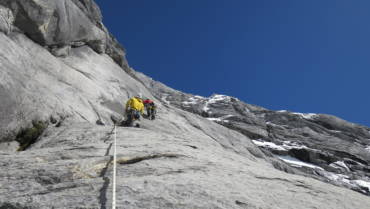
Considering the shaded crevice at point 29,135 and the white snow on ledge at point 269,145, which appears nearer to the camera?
the shaded crevice at point 29,135

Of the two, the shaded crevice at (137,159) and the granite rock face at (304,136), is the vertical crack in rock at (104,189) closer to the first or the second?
the shaded crevice at (137,159)

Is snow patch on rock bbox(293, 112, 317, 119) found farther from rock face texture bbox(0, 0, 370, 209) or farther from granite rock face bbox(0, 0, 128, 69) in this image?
granite rock face bbox(0, 0, 128, 69)

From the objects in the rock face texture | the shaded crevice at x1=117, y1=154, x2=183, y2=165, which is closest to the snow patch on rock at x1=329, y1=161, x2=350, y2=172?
the rock face texture

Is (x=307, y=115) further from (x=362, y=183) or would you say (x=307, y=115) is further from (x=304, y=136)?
(x=362, y=183)

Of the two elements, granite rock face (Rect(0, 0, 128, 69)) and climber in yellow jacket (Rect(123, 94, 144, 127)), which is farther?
granite rock face (Rect(0, 0, 128, 69))

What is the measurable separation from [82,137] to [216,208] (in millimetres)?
7692

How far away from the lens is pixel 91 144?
1009 cm

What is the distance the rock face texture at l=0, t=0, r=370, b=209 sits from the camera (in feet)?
19.5

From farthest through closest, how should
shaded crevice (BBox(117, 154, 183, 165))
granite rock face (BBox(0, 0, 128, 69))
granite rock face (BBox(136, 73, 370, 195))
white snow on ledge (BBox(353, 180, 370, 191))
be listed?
granite rock face (BBox(136, 73, 370, 195)) < white snow on ledge (BBox(353, 180, 370, 191)) < granite rock face (BBox(0, 0, 128, 69)) < shaded crevice (BBox(117, 154, 183, 165))

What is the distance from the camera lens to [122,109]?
2342cm

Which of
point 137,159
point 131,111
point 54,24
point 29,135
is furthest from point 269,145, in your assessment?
point 137,159

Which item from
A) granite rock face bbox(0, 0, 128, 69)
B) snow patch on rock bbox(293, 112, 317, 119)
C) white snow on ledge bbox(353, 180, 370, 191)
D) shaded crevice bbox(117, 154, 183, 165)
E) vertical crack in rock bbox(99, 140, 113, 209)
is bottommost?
vertical crack in rock bbox(99, 140, 113, 209)

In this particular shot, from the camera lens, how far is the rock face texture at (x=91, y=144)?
19.5 feet

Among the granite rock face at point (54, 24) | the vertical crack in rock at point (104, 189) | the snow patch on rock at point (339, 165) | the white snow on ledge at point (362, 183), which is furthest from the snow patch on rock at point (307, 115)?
the vertical crack in rock at point (104, 189)
